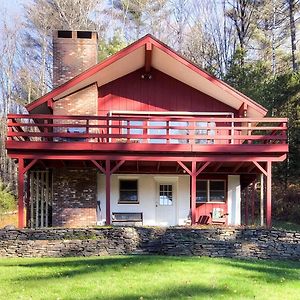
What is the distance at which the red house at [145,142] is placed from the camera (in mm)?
17094

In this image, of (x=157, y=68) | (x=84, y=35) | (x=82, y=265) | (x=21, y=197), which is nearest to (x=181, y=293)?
(x=82, y=265)

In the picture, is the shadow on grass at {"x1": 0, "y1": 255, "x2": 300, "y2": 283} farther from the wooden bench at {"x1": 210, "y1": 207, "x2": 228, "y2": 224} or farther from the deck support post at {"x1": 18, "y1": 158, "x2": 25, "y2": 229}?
the wooden bench at {"x1": 210, "y1": 207, "x2": 228, "y2": 224}

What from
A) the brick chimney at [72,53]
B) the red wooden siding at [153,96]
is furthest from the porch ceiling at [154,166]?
the brick chimney at [72,53]

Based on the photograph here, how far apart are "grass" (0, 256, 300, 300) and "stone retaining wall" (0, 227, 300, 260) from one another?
4.78 ft

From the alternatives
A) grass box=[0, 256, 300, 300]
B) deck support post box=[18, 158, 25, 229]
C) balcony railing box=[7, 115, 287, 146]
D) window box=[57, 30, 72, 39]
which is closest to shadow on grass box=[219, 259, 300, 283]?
grass box=[0, 256, 300, 300]

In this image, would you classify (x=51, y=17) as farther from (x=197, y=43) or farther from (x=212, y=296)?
(x=212, y=296)

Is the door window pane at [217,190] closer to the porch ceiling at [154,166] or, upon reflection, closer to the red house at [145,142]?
the red house at [145,142]

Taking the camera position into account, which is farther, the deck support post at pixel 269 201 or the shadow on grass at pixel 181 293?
the deck support post at pixel 269 201

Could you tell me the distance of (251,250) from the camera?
1305 cm

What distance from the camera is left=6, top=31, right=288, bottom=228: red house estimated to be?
1709 centimetres

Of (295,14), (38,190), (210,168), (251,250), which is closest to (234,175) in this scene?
(210,168)

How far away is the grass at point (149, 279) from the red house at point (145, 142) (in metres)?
5.79

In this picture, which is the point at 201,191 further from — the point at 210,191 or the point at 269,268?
the point at 269,268

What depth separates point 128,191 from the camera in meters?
18.4
